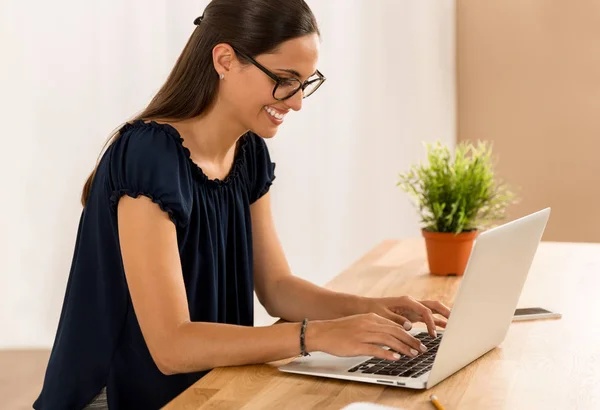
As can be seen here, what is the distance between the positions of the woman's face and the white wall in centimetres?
91

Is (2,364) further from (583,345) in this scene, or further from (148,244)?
(583,345)

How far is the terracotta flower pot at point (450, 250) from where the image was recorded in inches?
89.4

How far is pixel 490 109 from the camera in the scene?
4934mm

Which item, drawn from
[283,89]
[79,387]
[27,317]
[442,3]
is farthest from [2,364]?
[442,3]

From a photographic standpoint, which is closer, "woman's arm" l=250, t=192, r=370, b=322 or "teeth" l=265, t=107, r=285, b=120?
"teeth" l=265, t=107, r=285, b=120

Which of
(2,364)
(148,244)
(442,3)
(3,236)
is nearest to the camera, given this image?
(148,244)

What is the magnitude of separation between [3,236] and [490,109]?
318 centimetres

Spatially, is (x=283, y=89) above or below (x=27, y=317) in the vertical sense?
above

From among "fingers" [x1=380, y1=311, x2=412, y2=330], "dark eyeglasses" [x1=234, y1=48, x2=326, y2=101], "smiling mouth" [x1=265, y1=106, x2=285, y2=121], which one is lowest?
"fingers" [x1=380, y1=311, x2=412, y2=330]

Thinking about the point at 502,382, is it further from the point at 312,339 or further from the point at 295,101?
the point at 295,101

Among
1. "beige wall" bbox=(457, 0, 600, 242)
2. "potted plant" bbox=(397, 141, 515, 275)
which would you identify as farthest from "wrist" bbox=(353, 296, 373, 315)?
"beige wall" bbox=(457, 0, 600, 242)

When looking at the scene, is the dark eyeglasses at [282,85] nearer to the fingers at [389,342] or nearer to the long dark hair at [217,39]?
the long dark hair at [217,39]

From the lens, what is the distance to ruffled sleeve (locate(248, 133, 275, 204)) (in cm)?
201

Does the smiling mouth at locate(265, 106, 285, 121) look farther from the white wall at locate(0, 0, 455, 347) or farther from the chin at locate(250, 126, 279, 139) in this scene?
the white wall at locate(0, 0, 455, 347)
